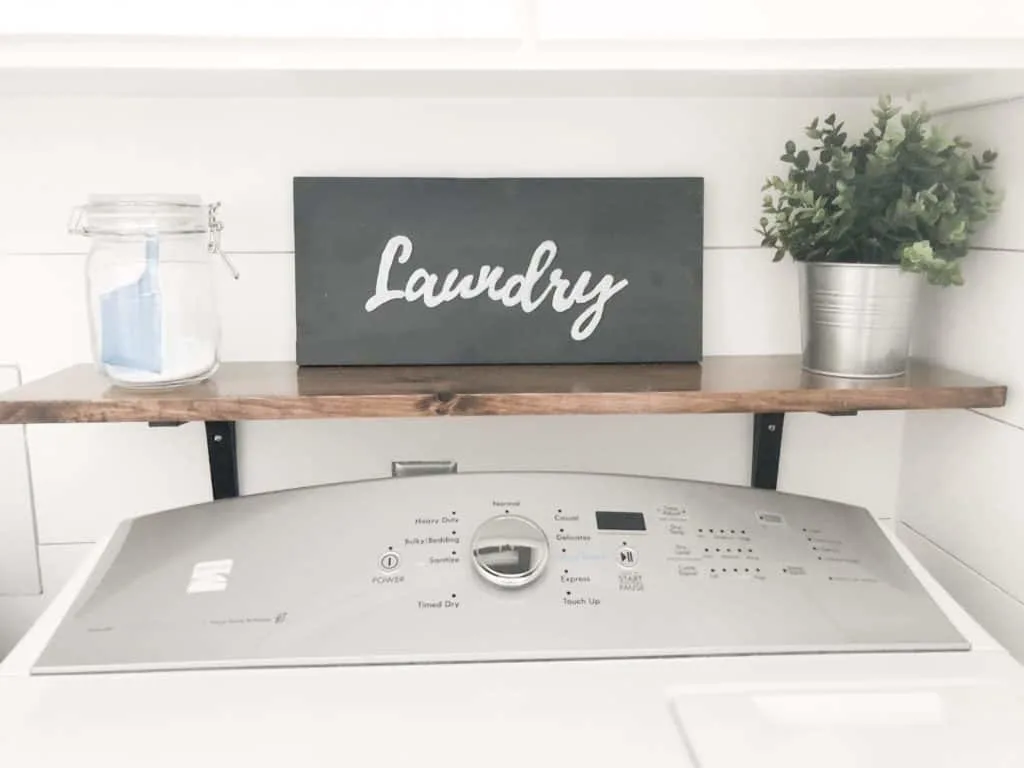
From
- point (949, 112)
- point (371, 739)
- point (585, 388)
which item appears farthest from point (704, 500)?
point (949, 112)

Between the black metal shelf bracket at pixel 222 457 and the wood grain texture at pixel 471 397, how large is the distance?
0.13 m

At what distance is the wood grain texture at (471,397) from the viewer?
2.85ft

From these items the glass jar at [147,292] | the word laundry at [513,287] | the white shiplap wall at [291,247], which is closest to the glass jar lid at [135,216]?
the glass jar at [147,292]

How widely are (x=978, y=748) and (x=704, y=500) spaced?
329 millimetres

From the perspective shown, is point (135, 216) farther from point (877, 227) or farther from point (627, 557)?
point (877, 227)

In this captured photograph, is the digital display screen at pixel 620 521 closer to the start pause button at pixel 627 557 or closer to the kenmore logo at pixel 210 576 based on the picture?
the start pause button at pixel 627 557

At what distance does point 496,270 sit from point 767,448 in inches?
16.6

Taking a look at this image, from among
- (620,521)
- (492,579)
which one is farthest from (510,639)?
(620,521)

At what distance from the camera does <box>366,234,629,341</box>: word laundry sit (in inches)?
41.1

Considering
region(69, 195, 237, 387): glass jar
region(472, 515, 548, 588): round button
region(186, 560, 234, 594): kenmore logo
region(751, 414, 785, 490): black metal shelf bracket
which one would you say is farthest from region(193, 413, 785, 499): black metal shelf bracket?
region(472, 515, 548, 588): round button

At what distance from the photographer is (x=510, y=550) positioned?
2.65 feet

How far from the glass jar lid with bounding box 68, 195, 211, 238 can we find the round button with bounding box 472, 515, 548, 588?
0.47 meters

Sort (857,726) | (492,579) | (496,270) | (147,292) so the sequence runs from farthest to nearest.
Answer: (496,270), (147,292), (492,579), (857,726)

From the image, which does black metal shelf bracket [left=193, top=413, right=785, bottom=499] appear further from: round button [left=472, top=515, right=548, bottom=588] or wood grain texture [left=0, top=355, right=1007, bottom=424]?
round button [left=472, top=515, right=548, bottom=588]
